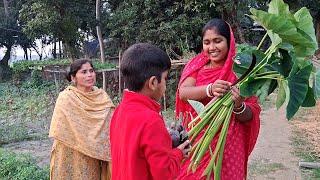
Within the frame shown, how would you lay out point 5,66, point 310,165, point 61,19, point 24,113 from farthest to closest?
point 5,66 < point 61,19 < point 24,113 < point 310,165

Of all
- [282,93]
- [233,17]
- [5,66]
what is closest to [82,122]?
[282,93]

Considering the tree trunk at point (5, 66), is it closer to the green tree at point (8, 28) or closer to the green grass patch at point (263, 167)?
the green tree at point (8, 28)

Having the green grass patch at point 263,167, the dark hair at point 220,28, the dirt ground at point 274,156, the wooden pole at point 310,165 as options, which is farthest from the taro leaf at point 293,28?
the wooden pole at point 310,165

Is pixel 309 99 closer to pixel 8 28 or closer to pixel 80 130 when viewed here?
pixel 80 130

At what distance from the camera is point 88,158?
3062 mm

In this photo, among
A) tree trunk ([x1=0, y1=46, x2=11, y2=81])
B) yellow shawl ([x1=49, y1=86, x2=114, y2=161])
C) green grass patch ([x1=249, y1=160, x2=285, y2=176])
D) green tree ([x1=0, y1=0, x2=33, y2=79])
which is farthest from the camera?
green tree ([x1=0, y1=0, x2=33, y2=79])

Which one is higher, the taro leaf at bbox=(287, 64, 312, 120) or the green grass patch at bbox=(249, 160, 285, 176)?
the taro leaf at bbox=(287, 64, 312, 120)

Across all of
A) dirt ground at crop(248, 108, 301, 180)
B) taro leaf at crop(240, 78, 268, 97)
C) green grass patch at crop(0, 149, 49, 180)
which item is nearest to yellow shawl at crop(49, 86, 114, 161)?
green grass patch at crop(0, 149, 49, 180)

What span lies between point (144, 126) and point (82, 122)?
1612mm

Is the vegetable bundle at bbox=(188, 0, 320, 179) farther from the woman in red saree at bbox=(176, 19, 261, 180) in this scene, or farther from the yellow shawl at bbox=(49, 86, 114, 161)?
the yellow shawl at bbox=(49, 86, 114, 161)

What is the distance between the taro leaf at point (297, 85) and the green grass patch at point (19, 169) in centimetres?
289

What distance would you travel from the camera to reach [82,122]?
9.95 ft

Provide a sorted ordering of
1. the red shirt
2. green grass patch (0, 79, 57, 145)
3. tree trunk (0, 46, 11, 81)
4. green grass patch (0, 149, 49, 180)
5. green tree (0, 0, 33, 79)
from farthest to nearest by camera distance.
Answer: green tree (0, 0, 33, 79), tree trunk (0, 46, 11, 81), green grass patch (0, 79, 57, 145), green grass patch (0, 149, 49, 180), the red shirt

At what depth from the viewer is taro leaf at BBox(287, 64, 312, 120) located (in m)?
1.58
